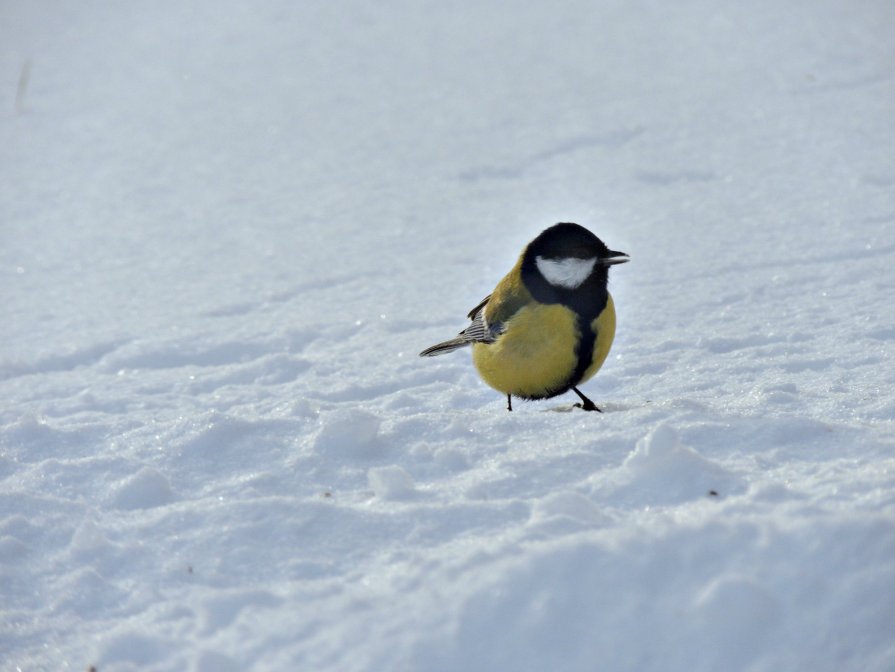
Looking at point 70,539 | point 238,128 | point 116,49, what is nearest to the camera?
point 70,539

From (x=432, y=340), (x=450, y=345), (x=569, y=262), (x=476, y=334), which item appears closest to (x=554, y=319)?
(x=569, y=262)

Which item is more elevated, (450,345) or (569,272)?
(569,272)

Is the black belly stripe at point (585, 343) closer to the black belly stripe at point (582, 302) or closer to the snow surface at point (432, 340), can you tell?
the black belly stripe at point (582, 302)

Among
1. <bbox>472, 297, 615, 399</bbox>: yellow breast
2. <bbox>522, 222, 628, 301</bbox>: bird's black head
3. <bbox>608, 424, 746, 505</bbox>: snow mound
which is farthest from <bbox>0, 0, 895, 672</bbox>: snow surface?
<bbox>522, 222, 628, 301</bbox>: bird's black head

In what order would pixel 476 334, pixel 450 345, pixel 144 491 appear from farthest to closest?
pixel 450 345
pixel 476 334
pixel 144 491

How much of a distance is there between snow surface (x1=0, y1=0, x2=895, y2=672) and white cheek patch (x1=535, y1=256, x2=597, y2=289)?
22.8 inches

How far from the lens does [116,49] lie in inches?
477

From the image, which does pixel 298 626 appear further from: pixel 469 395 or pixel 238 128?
pixel 238 128

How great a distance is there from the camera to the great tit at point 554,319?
410 centimetres

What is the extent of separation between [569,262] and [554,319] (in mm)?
285

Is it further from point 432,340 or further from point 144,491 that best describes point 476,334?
point 144,491

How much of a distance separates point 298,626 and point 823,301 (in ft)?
12.9

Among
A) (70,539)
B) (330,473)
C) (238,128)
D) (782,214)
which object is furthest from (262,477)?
(238,128)

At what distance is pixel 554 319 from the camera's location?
162 inches
